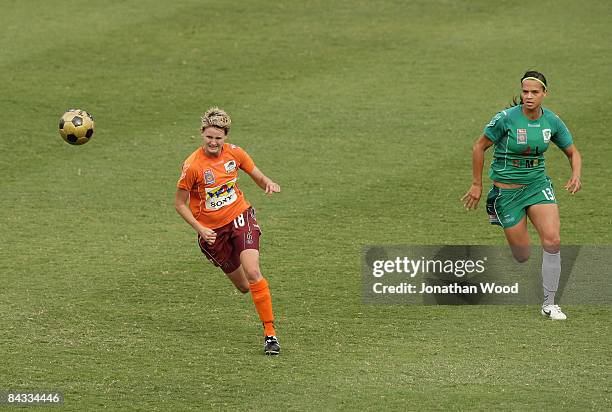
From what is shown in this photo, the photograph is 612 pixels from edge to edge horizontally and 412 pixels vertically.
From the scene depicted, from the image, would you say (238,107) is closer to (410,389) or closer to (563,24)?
(563,24)

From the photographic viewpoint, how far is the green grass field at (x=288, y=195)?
9312mm

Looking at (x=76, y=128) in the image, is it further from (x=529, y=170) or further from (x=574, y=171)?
(x=574, y=171)

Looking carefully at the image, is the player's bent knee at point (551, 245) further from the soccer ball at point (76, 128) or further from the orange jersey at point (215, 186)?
the soccer ball at point (76, 128)

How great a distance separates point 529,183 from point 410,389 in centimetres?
284

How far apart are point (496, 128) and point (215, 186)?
2.62 metres

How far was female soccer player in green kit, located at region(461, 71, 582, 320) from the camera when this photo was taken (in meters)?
10.8

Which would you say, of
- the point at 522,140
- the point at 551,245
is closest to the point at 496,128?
the point at 522,140

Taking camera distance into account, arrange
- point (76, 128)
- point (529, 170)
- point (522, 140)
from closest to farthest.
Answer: point (522, 140) < point (529, 170) < point (76, 128)

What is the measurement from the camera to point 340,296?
11.6m

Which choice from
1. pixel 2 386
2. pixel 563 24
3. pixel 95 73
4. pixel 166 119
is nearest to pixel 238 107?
pixel 166 119

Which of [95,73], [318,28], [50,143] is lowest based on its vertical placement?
[50,143]

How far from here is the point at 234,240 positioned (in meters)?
10.3

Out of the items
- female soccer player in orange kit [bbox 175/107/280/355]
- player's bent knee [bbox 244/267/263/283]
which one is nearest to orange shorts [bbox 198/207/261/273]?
female soccer player in orange kit [bbox 175/107/280/355]

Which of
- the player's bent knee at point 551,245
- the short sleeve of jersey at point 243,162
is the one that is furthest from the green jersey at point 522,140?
Result: the short sleeve of jersey at point 243,162
